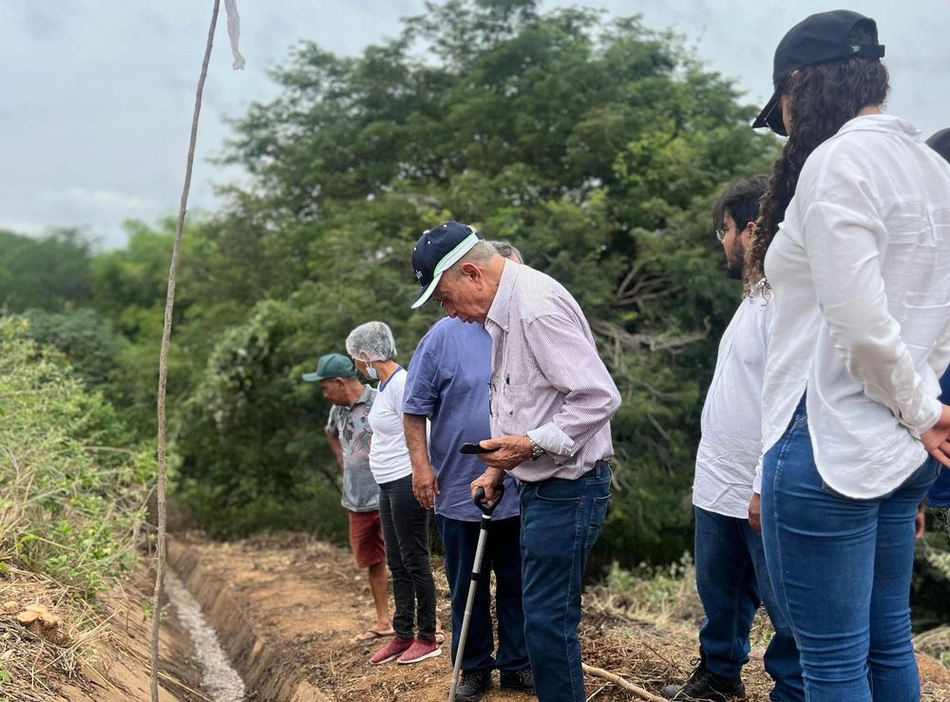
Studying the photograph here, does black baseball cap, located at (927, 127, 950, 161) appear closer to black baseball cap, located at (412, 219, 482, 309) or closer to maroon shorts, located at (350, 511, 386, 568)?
black baseball cap, located at (412, 219, 482, 309)

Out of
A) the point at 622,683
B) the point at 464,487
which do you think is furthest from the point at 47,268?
the point at 622,683

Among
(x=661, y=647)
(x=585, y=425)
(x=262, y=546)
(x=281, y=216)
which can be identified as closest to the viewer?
(x=585, y=425)

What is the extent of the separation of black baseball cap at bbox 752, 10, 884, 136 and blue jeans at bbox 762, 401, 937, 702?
0.85 meters

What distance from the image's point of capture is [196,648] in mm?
8695

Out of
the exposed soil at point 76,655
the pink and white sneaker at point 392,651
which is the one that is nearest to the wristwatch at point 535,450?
the exposed soil at point 76,655

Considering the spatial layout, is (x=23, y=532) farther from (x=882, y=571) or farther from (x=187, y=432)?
(x=187, y=432)

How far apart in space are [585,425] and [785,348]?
1.09 m

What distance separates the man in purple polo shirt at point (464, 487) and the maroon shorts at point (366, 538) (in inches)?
69.7

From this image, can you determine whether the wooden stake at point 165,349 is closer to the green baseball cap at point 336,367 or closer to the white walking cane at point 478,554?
the white walking cane at point 478,554

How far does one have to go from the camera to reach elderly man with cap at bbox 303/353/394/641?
6.26 metres

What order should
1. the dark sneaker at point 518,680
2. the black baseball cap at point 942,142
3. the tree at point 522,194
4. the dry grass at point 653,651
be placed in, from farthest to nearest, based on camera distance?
the tree at point 522,194 → the dark sneaker at point 518,680 → the dry grass at point 653,651 → the black baseball cap at point 942,142

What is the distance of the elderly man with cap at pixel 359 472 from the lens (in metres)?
6.26

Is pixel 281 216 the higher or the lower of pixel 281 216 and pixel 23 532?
the higher

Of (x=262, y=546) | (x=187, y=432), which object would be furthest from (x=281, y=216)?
(x=262, y=546)
